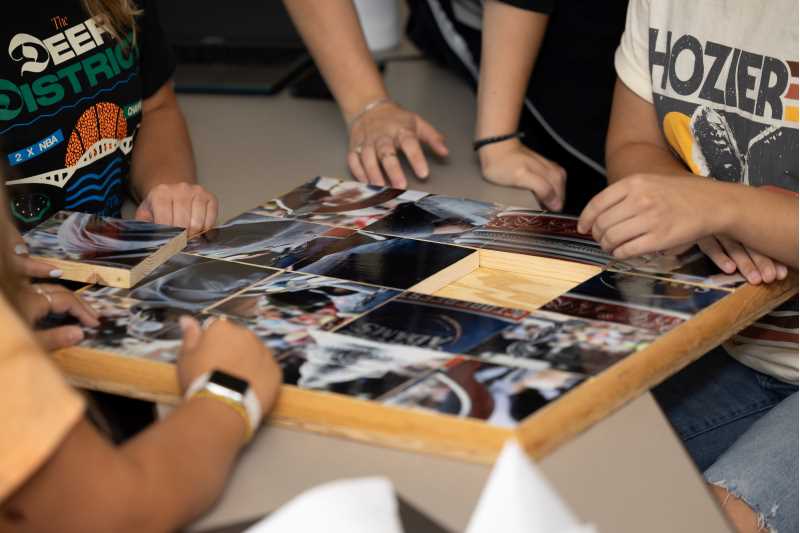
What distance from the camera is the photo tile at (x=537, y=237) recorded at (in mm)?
932

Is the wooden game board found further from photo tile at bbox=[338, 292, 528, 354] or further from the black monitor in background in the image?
the black monitor in background

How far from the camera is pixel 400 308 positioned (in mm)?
813

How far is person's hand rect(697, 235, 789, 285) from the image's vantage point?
0.89m

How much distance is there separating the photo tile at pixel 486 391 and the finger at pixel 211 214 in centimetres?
41

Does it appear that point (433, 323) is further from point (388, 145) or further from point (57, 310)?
point (388, 145)

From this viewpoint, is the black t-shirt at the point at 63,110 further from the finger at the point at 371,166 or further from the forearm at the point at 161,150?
the finger at the point at 371,166

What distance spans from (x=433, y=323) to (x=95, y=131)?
0.56 m

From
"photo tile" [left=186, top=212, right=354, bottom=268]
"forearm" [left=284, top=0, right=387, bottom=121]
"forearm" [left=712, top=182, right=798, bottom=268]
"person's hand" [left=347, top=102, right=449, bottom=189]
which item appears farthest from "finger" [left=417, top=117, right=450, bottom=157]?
"forearm" [left=712, top=182, right=798, bottom=268]

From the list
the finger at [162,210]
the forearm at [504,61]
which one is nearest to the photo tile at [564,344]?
the finger at [162,210]

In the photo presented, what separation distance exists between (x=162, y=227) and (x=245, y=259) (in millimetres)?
110

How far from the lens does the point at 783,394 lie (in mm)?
1093

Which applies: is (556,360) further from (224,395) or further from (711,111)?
(711,111)

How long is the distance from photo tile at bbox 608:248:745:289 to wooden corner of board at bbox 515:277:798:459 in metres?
0.02

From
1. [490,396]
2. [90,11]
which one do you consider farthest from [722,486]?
[90,11]
